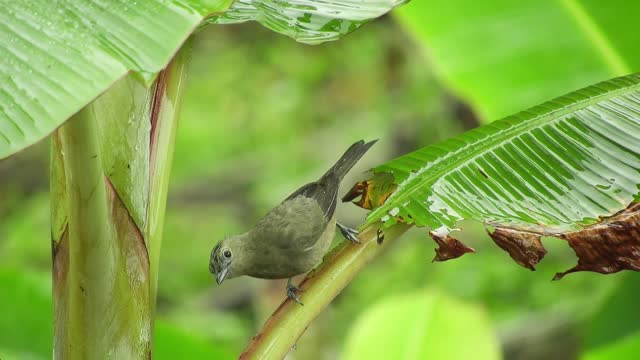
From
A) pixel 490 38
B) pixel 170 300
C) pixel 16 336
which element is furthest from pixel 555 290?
pixel 16 336

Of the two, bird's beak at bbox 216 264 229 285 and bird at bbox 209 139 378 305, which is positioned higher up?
bird at bbox 209 139 378 305

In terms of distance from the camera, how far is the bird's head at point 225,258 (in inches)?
59.2

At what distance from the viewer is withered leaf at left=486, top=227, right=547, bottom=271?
1.10 metres

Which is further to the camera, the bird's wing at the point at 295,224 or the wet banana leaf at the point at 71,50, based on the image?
the bird's wing at the point at 295,224

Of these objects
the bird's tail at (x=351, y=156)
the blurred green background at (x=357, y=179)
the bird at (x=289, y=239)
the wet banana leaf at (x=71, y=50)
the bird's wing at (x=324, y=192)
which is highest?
the wet banana leaf at (x=71, y=50)

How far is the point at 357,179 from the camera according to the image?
3.64m

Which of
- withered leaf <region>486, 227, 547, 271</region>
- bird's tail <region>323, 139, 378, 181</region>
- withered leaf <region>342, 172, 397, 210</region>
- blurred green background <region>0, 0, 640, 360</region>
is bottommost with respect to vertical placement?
blurred green background <region>0, 0, 640, 360</region>

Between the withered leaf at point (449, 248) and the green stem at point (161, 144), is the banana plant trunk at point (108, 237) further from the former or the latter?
the withered leaf at point (449, 248)

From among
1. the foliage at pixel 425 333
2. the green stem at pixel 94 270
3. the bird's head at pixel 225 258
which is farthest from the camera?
the foliage at pixel 425 333

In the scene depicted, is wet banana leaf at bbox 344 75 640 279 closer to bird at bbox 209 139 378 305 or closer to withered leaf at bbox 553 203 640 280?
withered leaf at bbox 553 203 640 280

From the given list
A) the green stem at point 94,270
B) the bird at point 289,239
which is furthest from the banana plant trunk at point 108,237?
the bird at point 289,239

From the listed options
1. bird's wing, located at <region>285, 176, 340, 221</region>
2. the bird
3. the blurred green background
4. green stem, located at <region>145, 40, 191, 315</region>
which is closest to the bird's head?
the bird

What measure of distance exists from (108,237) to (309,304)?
0.85 feet

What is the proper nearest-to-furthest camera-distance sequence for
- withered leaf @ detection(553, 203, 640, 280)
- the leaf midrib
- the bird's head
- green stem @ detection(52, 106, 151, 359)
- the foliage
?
green stem @ detection(52, 106, 151, 359)
withered leaf @ detection(553, 203, 640, 280)
the leaf midrib
the bird's head
the foliage
